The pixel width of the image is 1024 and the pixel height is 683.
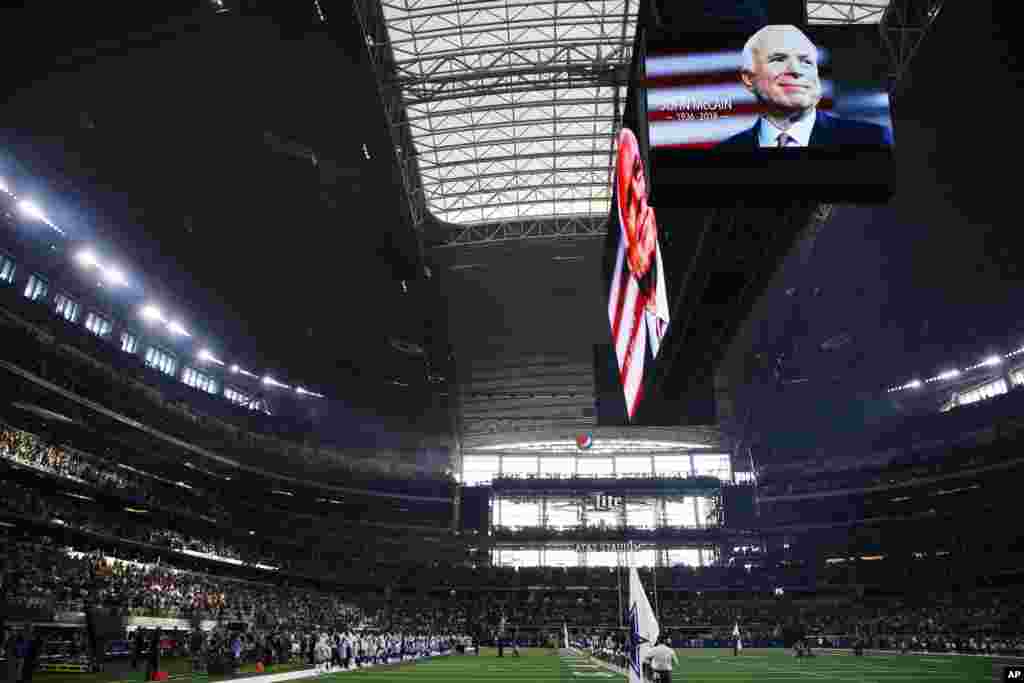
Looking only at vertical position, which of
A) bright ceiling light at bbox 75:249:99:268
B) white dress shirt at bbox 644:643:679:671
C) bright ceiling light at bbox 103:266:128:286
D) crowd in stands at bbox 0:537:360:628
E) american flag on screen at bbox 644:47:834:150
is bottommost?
white dress shirt at bbox 644:643:679:671

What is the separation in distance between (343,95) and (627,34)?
11.7 m

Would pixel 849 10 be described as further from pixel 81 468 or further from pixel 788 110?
pixel 81 468

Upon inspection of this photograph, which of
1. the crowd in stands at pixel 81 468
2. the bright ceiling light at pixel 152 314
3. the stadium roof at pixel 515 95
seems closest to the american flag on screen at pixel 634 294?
the stadium roof at pixel 515 95

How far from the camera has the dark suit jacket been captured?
9547 millimetres

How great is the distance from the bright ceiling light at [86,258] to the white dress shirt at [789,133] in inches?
1494

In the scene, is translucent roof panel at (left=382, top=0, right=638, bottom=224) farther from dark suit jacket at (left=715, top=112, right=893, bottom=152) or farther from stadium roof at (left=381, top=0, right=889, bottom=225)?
dark suit jacket at (left=715, top=112, right=893, bottom=152)

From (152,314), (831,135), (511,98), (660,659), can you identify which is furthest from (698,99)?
(152,314)

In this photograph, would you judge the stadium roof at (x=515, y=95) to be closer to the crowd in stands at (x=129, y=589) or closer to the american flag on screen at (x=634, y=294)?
the american flag on screen at (x=634, y=294)

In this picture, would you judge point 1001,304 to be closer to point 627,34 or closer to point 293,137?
point 627,34

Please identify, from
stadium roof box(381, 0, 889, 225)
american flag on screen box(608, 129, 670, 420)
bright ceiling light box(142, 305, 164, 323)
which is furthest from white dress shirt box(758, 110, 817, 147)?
bright ceiling light box(142, 305, 164, 323)

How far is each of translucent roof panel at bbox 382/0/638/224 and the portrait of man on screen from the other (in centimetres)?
1727

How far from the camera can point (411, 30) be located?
2933 centimetres

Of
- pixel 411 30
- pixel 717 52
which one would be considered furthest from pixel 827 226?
pixel 717 52

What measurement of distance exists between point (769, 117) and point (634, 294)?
6.13 m
